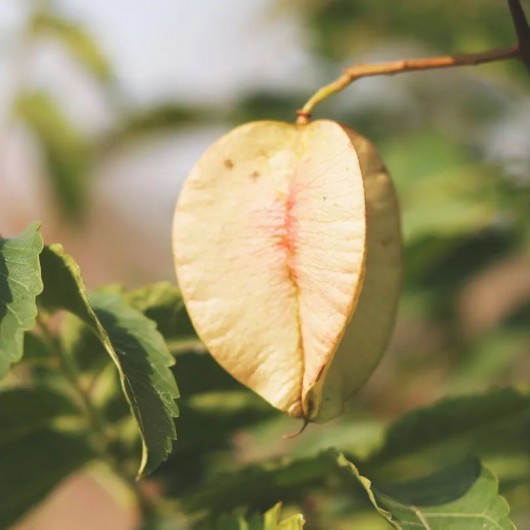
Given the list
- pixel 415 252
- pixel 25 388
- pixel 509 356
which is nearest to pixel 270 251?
Result: pixel 25 388

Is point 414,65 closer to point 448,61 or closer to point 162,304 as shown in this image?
point 448,61

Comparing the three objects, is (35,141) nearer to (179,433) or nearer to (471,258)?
(471,258)

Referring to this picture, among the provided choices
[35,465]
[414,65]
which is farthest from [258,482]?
[414,65]

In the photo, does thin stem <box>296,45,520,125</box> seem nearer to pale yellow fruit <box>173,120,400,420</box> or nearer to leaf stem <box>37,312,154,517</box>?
pale yellow fruit <box>173,120,400,420</box>

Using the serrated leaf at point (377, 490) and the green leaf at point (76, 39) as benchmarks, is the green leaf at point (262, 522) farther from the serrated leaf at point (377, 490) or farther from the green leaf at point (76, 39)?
the green leaf at point (76, 39)

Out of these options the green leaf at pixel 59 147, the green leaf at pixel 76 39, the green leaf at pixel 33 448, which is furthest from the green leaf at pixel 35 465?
the green leaf at pixel 76 39

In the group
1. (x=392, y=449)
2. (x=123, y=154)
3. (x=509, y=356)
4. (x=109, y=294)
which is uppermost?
(x=109, y=294)
